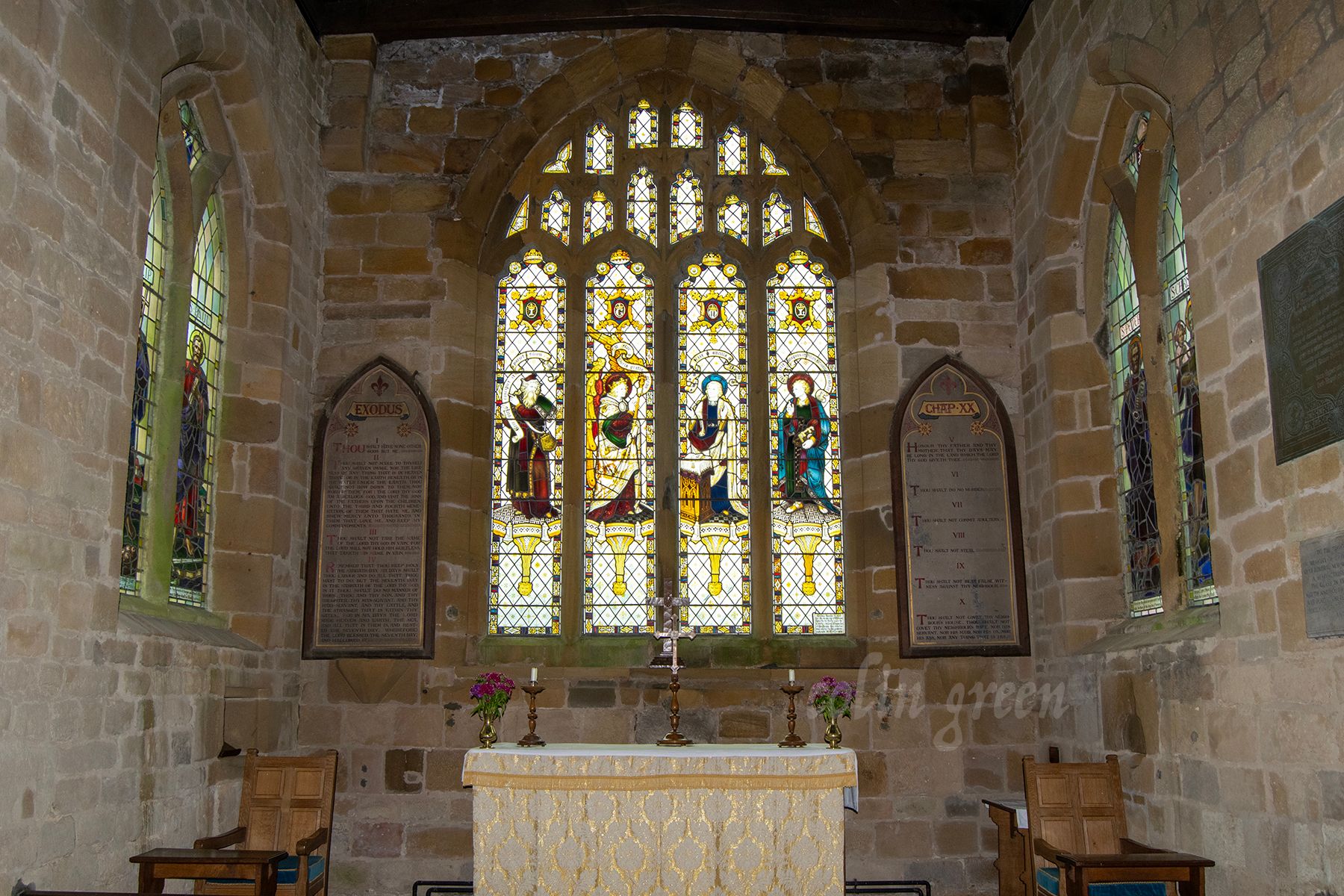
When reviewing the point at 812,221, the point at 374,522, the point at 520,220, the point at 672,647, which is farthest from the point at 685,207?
the point at 672,647

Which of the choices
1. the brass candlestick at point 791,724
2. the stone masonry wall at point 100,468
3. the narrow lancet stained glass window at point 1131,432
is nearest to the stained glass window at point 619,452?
the brass candlestick at point 791,724

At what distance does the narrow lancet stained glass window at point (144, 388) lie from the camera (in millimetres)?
5512

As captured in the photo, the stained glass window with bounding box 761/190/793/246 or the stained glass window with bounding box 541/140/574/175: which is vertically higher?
the stained glass window with bounding box 541/140/574/175

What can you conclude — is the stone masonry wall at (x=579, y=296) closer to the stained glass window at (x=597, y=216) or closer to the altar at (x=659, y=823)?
the stained glass window at (x=597, y=216)

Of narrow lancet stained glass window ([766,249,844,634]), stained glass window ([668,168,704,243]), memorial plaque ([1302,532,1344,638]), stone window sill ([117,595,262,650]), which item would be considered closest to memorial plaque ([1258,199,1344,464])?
memorial plaque ([1302,532,1344,638])

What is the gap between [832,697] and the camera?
590cm

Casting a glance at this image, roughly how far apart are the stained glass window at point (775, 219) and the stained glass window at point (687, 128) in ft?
1.95

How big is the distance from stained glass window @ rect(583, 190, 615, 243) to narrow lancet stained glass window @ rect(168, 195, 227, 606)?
222 cm

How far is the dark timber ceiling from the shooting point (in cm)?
750

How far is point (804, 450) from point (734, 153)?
6.63 ft

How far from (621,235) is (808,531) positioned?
7.16 ft

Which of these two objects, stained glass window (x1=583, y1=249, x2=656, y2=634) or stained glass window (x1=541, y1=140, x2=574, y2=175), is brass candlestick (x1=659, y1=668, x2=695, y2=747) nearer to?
stained glass window (x1=583, y1=249, x2=656, y2=634)

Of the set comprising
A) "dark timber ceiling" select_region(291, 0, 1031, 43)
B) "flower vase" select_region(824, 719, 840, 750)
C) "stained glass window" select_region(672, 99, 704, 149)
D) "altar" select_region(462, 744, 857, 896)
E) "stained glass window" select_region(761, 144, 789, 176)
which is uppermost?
"dark timber ceiling" select_region(291, 0, 1031, 43)

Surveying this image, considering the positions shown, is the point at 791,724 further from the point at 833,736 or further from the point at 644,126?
the point at 644,126
